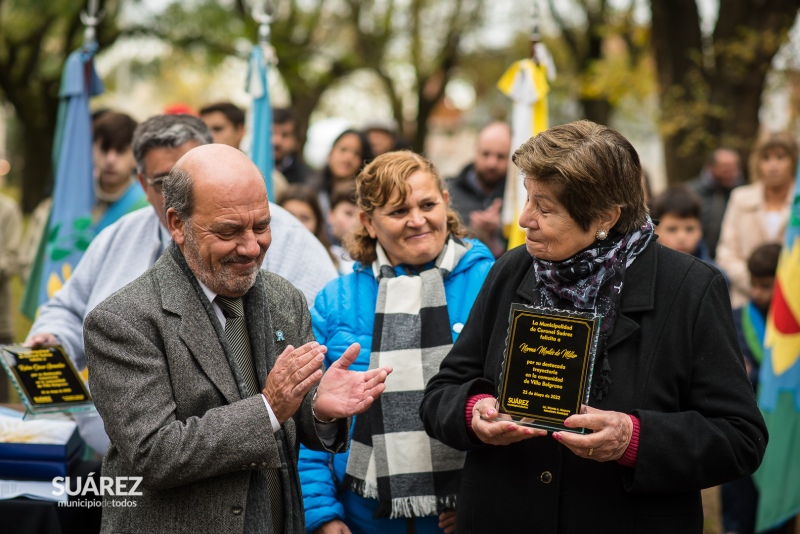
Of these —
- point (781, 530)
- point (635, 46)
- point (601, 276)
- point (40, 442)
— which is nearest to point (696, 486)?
point (601, 276)

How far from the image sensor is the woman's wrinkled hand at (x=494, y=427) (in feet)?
8.55

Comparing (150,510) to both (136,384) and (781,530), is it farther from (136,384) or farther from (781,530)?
(781,530)

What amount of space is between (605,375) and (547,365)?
0.21 m

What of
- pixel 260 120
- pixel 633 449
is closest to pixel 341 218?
pixel 260 120

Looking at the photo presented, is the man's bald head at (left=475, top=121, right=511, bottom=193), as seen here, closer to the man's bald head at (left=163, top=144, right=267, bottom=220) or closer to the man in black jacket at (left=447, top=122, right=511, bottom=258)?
the man in black jacket at (left=447, top=122, right=511, bottom=258)

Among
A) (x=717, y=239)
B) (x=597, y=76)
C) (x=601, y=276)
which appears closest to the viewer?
(x=601, y=276)

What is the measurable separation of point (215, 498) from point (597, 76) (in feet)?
46.8

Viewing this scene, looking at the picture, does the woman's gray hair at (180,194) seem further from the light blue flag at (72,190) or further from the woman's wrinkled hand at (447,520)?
the light blue flag at (72,190)

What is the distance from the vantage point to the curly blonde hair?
3.52 m

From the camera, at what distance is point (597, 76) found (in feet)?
51.7

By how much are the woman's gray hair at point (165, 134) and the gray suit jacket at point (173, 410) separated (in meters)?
1.40

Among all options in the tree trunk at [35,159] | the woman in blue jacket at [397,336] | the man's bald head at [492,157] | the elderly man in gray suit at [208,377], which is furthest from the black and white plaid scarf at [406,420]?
the tree trunk at [35,159]

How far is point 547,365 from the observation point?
258 centimetres

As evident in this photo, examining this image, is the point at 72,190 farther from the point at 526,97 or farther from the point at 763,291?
the point at 763,291
